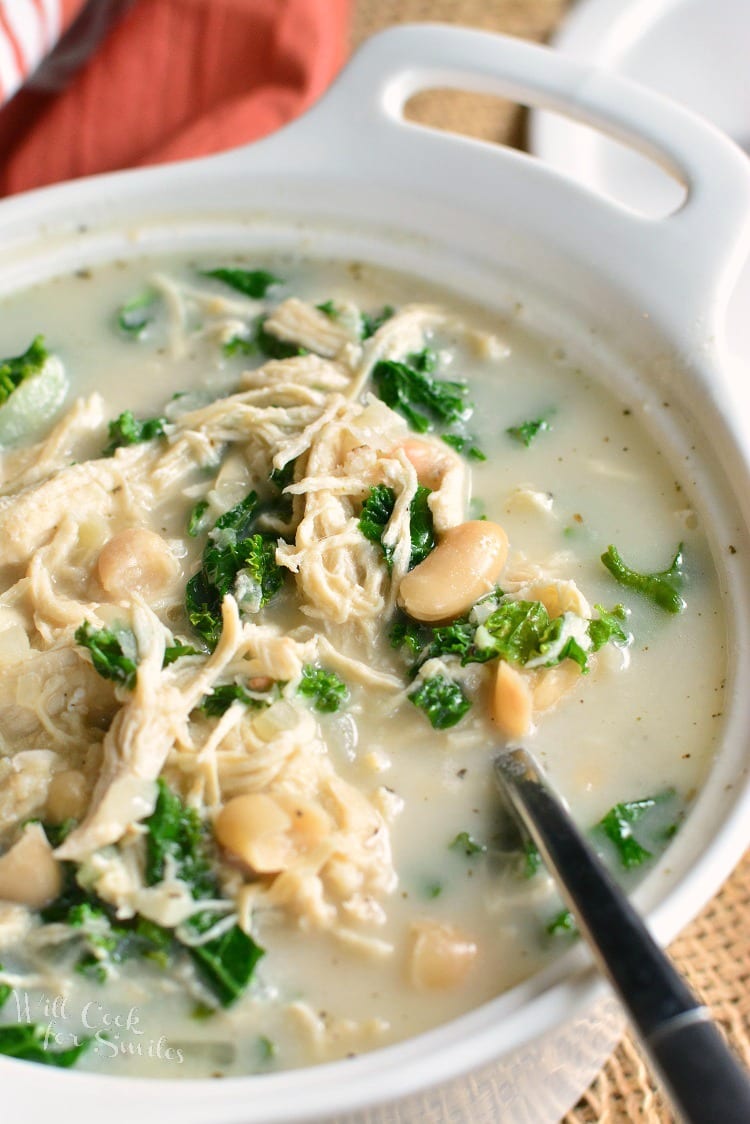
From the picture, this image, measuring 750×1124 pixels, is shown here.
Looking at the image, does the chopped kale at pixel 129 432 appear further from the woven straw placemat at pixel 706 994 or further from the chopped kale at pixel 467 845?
the woven straw placemat at pixel 706 994

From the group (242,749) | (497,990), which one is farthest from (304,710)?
(497,990)

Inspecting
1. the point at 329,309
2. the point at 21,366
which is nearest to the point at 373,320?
the point at 329,309

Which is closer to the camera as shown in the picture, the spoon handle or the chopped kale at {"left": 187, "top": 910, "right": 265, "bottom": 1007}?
the spoon handle

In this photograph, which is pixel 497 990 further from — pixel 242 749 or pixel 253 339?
pixel 253 339

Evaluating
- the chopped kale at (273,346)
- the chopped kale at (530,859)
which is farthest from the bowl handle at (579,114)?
the chopped kale at (530,859)

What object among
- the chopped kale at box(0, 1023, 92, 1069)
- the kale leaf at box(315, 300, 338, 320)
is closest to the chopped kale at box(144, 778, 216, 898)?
the chopped kale at box(0, 1023, 92, 1069)

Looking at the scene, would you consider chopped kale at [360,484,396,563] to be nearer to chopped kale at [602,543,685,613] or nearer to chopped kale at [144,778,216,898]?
chopped kale at [602,543,685,613]

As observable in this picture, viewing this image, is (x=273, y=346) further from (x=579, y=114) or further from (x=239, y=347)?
(x=579, y=114)
